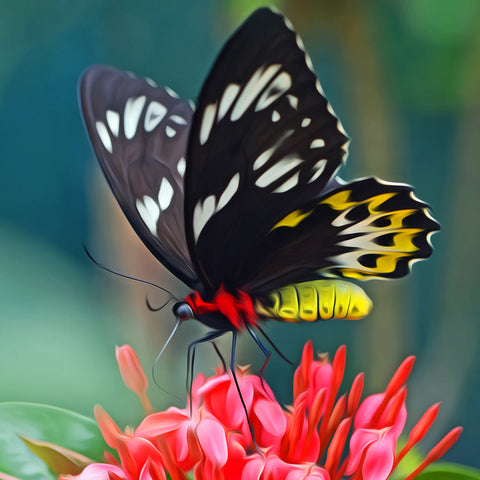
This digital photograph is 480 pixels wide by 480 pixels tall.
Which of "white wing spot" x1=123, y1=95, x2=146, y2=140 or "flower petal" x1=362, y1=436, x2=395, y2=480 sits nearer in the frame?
"flower petal" x1=362, y1=436, x2=395, y2=480

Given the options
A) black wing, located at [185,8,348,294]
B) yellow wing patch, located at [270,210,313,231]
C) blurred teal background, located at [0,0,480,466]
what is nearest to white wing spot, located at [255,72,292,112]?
black wing, located at [185,8,348,294]

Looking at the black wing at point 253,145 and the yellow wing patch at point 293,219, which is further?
the yellow wing patch at point 293,219

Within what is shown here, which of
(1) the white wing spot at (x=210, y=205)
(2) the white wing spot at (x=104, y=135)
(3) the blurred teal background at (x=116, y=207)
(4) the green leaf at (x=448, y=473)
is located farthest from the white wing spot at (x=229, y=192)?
(3) the blurred teal background at (x=116, y=207)

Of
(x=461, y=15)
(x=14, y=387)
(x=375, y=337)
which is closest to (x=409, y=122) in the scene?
(x=461, y=15)

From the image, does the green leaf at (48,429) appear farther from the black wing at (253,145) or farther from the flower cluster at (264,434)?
the black wing at (253,145)

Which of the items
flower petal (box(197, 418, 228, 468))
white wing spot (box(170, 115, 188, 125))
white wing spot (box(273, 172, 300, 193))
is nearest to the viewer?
flower petal (box(197, 418, 228, 468))

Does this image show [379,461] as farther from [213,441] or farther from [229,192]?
[229,192]

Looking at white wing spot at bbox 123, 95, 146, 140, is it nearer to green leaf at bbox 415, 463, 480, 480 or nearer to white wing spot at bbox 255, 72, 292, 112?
white wing spot at bbox 255, 72, 292, 112

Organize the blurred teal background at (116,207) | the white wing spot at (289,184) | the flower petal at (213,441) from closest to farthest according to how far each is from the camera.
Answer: the flower petal at (213,441) → the white wing spot at (289,184) → the blurred teal background at (116,207)

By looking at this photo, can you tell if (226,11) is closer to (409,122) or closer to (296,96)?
(409,122)

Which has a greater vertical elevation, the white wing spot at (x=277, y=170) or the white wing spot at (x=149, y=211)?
the white wing spot at (x=277, y=170)
